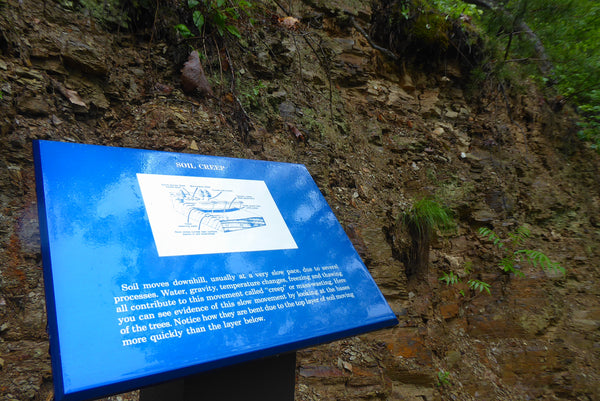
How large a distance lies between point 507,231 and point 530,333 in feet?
3.68

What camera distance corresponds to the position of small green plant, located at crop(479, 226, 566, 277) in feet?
13.4

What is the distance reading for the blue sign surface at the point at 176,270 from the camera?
3.40 ft

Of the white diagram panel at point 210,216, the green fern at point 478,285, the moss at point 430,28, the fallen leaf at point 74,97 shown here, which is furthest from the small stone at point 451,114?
the fallen leaf at point 74,97

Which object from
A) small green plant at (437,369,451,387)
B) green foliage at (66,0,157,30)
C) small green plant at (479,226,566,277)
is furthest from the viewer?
small green plant at (479,226,566,277)

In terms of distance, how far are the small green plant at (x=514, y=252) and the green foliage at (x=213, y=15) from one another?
3216 millimetres

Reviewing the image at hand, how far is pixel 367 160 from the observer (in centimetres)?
399

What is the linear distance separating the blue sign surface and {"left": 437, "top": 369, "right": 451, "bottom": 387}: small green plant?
6.82 feet

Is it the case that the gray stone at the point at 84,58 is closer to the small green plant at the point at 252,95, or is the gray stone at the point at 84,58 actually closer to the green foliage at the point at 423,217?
Result: the small green plant at the point at 252,95

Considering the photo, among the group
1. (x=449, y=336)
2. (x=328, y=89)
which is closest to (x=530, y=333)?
(x=449, y=336)

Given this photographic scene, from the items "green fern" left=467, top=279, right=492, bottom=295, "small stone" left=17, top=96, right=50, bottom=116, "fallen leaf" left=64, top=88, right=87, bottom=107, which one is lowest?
"green fern" left=467, top=279, right=492, bottom=295

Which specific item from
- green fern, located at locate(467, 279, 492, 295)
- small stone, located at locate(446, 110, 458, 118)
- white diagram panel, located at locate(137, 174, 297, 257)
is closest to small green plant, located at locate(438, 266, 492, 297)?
green fern, located at locate(467, 279, 492, 295)

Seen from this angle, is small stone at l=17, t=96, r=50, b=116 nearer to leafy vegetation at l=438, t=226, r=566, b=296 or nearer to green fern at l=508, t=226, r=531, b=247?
leafy vegetation at l=438, t=226, r=566, b=296

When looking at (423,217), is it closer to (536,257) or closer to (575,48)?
(536,257)

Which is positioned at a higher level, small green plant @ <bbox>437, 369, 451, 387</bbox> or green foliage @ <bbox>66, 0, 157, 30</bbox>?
A: green foliage @ <bbox>66, 0, 157, 30</bbox>
